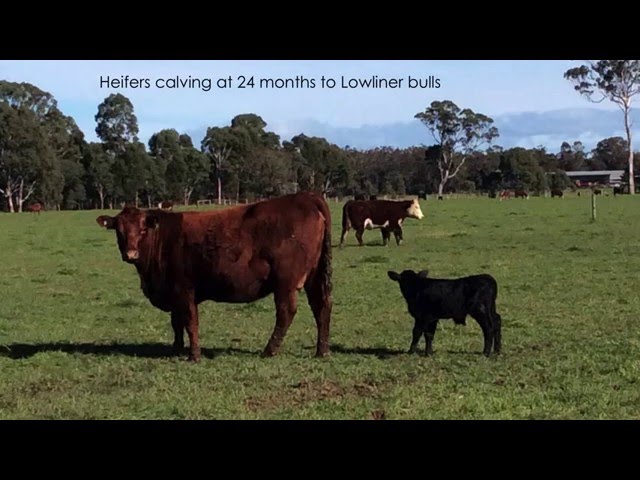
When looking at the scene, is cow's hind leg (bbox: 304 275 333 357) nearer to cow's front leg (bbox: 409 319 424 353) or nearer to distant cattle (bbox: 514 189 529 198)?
cow's front leg (bbox: 409 319 424 353)

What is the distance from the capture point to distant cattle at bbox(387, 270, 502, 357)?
7613 millimetres

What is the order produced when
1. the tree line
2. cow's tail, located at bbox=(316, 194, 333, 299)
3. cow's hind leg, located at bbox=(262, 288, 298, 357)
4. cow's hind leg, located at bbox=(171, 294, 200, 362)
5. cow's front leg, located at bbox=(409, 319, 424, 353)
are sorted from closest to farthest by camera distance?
cow's front leg, located at bbox=(409, 319, 424, 353) < cow's hind leg, located at bbox=(171, 294, 200, 362) < cow's hind leg, located at bbox=(262, 288, 298, 357) < cow's tail, located at bbox=(316, 194, 333, 299) < the tree line

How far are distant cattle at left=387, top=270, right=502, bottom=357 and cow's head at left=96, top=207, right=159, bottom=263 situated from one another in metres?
2.75

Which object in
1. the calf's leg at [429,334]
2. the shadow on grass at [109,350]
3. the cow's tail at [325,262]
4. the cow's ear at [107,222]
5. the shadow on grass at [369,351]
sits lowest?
the shadow on grass at [369,351]

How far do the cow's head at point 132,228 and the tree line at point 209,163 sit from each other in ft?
64.5

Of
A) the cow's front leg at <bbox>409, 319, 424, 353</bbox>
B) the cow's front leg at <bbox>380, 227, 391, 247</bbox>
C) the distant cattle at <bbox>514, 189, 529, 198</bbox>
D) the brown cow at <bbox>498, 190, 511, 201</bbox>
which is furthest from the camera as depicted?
the distant cattle at <bbox>514, 189, 529, 198</bbox>

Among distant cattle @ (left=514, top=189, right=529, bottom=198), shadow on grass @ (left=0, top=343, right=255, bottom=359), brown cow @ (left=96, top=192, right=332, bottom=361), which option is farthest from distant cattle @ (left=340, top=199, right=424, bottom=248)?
distant cattle @ (left=514, top=189, right=529, bottom=198)

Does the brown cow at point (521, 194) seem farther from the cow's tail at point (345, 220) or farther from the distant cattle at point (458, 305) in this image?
the distant cattle at point (458, 305)

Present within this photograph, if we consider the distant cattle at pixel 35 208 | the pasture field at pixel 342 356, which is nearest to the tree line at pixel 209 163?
the distant cattle at pixel 35 208

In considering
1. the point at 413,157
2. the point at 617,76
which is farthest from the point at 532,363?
the point at 413,157

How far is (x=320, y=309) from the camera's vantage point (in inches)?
325

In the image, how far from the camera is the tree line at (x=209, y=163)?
132 ft
